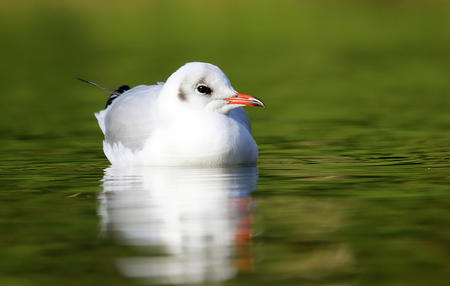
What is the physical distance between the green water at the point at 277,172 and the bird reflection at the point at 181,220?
3 cm

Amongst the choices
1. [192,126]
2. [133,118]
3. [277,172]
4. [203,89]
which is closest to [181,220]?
[192,126]

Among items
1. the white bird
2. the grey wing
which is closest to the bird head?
the white bird

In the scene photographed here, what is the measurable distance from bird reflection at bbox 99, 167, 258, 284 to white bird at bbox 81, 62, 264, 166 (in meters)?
0.11

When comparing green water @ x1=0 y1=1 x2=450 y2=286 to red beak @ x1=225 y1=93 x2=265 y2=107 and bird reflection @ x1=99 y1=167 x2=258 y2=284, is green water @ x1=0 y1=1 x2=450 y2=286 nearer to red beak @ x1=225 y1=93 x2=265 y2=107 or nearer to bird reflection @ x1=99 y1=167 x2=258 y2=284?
bird reflection @ x1=99 y1=167 x2=258 y2=284

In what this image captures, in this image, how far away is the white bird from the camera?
878cm

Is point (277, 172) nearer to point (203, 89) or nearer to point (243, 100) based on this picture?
point (243, 100)

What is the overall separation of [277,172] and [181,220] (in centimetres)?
237

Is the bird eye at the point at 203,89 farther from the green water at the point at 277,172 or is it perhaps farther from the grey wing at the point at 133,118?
the green water at the point at 277,172

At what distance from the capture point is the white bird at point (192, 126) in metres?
8.78

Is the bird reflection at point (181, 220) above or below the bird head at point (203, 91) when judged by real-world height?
below

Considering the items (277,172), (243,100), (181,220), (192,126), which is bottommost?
(181,220)

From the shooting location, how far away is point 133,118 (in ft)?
31.0

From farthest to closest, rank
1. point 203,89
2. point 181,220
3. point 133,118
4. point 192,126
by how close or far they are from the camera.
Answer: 1. point 133,118
2. point 203,89
3. point 192,126
4. point 181,220

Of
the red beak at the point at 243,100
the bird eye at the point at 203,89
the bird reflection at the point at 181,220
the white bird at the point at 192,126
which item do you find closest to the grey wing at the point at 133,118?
the white bird at the point at 192,126
